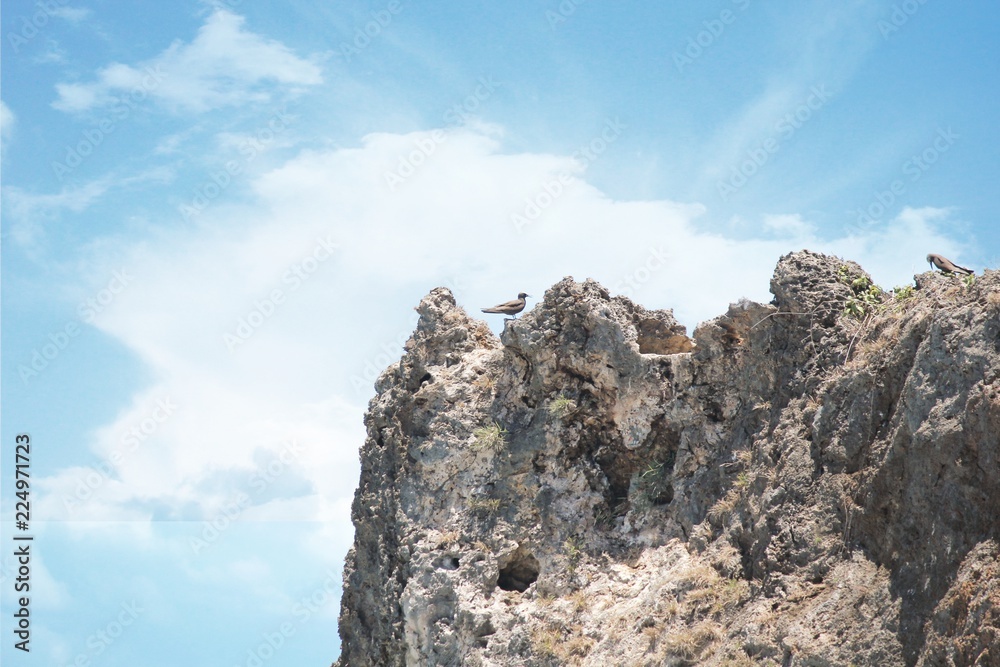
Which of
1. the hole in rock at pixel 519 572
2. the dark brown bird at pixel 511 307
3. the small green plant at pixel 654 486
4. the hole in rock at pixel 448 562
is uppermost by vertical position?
the dark brown bird at pixel 511 307

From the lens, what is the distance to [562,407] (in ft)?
59.4

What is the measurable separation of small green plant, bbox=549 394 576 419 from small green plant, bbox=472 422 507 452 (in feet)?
3.44

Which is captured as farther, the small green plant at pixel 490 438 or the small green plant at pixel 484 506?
the small green plant at pixel 490 438

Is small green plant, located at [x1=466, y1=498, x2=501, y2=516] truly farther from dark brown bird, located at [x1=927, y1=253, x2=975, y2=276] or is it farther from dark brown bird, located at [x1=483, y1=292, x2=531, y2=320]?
dark brown bird, located at [x1=927, y1=253, x2=975, y2=276]

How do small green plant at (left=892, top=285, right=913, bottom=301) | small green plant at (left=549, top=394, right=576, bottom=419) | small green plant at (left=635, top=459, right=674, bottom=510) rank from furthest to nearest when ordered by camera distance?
1. small green plant at (left=549, top=394, right=576, bottom=419)
2. small green plant at (left=635, top=459, right=674, bottom=510)
3. small green plant at (left=892, top=285, right=913, bottom=301)

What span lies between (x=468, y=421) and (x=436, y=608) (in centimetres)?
313

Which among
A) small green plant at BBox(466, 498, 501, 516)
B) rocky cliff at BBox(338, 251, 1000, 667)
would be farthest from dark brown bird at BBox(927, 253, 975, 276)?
small green plant at BBox(466, 498, 501, 516)

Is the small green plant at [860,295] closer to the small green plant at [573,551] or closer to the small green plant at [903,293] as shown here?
the small green plant at [903,293]

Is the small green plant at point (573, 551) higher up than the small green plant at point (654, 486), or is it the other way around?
the small green plant at point (654, 486)

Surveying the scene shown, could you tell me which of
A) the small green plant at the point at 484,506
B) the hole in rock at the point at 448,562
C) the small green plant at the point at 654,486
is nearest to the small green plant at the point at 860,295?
the small green plant at the point at 654,486

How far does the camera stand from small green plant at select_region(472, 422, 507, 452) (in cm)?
1870

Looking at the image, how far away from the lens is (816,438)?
47.1 feet

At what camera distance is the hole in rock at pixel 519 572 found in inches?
703

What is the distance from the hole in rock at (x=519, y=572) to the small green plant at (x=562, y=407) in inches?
87.1
